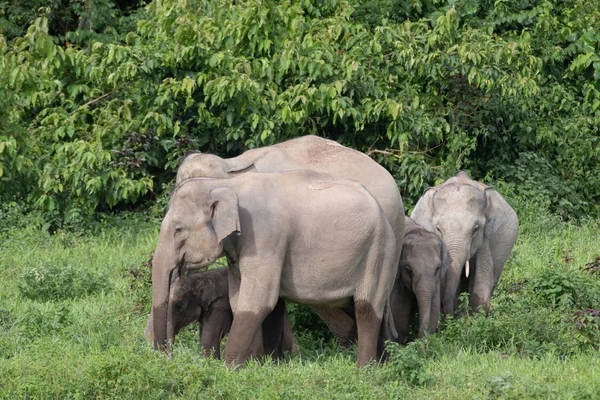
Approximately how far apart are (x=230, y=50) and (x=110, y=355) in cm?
550

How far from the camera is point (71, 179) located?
11234 mm

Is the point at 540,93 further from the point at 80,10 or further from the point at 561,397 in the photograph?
the point at 561,397

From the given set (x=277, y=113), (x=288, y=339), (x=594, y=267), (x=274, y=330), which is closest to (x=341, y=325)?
(x=288, y=339)

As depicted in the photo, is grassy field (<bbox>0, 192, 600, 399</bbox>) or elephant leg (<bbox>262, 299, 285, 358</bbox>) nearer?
grassy field (<bbox>0, 192, 600, 399</bbox>)

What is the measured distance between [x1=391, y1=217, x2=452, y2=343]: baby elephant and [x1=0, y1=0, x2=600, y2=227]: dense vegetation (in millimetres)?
3194

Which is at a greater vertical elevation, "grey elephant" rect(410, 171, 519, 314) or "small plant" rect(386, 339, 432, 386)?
"small plant" rect(386, 339, 432, 386)

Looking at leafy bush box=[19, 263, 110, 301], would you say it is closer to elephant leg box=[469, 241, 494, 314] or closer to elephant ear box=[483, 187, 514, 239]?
elephant leg box=[469, 241, 494, 314]

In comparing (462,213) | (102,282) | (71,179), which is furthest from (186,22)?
(462,213)

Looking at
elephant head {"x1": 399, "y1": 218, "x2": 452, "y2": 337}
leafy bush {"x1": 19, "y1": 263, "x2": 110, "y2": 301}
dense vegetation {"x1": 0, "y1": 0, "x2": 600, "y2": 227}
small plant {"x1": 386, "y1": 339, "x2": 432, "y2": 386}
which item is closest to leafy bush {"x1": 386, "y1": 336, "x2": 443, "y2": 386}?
small plant {"x1": 386, "y1": 339, "x2": 432, "y2": 386}

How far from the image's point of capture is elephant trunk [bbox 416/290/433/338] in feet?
25.9

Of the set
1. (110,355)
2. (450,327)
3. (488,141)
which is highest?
(110,355)

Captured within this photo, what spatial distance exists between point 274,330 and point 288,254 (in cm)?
64

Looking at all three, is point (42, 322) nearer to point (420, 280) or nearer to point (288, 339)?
point (288, 339)

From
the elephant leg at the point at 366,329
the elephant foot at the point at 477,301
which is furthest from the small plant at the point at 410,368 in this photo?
the elephant foot at the point at 477,301
